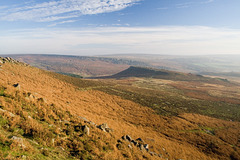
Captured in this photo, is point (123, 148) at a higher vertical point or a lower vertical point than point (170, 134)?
higher

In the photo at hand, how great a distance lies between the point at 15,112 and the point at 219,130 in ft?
127

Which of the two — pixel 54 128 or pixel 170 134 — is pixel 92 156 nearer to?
pixel 54 128

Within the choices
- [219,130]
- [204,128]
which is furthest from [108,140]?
[219,130]

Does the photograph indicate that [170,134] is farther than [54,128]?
Yes

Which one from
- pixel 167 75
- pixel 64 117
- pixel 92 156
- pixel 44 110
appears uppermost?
pixel 44 110

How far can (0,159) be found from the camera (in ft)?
18.7

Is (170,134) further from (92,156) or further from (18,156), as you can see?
(18,156)

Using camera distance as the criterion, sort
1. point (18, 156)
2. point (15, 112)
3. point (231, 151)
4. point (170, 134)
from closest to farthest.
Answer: point (18, 156)
point (15, 112)
point (231, 151)
point (170, 134)

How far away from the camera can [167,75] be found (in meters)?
161

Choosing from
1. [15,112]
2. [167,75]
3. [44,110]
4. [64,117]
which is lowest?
[167,75]

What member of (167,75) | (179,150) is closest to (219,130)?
(179,150)

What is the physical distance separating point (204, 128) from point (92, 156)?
30990 mm

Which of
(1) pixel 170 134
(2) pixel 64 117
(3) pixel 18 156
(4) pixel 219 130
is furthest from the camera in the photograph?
(4) pixel 219 130

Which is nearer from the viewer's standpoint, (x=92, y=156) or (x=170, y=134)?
(x=92, y=156)
